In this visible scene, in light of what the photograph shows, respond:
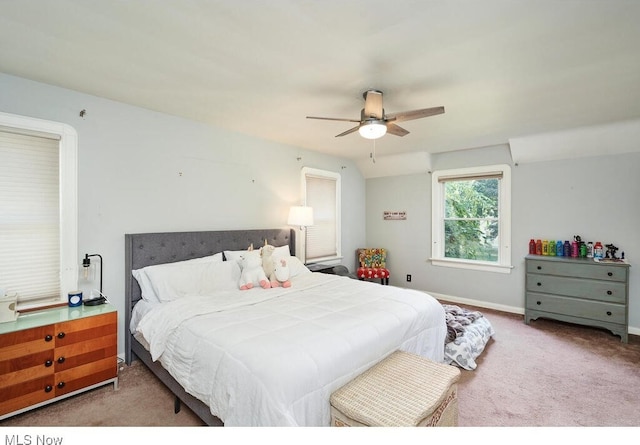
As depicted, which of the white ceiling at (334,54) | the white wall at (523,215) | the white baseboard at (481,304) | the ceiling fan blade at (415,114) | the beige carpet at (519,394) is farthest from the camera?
the white baseboard at (481,304)

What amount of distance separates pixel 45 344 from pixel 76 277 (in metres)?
0.68

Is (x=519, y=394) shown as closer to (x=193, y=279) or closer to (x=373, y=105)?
(x=373, y=105)

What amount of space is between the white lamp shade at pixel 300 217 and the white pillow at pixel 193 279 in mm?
1176

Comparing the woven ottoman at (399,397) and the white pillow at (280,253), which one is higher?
the white pillow at (280,253)

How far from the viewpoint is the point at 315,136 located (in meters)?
3.89

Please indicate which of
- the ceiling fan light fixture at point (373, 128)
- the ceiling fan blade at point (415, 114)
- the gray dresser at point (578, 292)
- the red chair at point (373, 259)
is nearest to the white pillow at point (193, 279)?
the ceiling fan light fixture at point (373, 128)

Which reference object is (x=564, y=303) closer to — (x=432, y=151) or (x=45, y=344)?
(x=432, y=151)

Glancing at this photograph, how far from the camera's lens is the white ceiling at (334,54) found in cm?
156

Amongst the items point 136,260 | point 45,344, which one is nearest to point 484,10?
point 136,260

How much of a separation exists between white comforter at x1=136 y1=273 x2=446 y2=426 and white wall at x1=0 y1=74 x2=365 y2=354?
1010mm

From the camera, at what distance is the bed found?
57.6 inches

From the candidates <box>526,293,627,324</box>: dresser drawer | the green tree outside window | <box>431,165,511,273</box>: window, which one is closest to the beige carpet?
<box>526,293,627,324</box>: dresser drawer

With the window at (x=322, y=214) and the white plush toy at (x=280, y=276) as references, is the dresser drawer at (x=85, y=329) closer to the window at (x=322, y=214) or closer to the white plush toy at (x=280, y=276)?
the white plush toy at (x=280, y=276)

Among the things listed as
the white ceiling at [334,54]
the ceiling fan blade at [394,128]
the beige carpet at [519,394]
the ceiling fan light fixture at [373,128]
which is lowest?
the beige carpet at [519,394]
